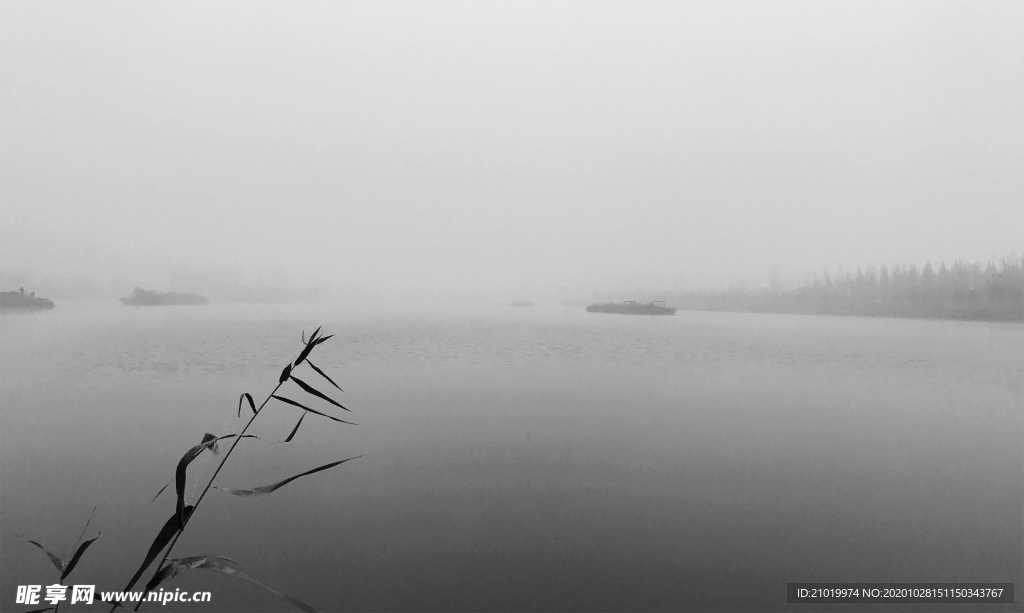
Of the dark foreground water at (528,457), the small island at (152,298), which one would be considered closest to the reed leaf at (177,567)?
the dark foreground water at (528,457)

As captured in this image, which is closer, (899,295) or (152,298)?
(152,298)

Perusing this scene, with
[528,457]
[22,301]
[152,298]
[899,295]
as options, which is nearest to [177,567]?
[528,457]

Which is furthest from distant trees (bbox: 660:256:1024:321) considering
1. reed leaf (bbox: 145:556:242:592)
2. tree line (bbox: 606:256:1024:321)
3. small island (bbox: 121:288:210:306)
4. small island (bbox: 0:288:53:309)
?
small island (bbox: 0:288:53:309)

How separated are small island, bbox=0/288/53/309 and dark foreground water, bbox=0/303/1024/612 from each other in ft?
0.29

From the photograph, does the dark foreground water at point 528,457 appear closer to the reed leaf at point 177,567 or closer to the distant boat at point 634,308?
the distant boat at point 634,308

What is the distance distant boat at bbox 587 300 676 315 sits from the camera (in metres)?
3.38

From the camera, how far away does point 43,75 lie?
2.70 m

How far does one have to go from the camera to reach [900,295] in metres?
3.14

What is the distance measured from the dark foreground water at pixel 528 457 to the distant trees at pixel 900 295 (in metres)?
0.12

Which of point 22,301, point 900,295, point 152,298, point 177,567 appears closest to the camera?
point 177,567

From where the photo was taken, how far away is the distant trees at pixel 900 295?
283cm

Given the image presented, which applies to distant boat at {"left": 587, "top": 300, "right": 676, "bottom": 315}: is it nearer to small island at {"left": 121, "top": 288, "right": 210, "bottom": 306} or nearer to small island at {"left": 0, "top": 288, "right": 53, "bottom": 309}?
small island at {"left": 121, "top": 288, "right": 210, "bottom": 306}

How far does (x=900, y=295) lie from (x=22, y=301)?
18.0 feet

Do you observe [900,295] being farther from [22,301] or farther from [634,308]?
[22,301]
